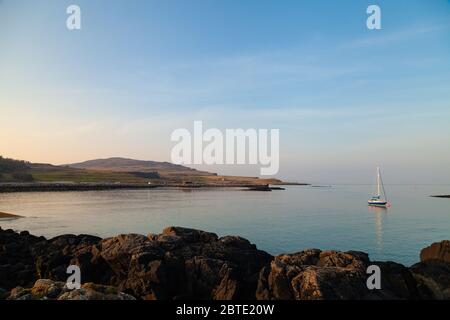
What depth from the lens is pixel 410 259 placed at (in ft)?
112

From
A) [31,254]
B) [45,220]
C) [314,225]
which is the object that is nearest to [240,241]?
[31,254]

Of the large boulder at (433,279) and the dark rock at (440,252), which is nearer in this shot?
the large boulder at (433,279)

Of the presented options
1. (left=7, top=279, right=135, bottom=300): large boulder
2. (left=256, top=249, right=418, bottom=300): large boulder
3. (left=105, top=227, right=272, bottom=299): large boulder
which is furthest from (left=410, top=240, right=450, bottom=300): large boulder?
(left=7, top=279, right=135, bottom=300): large boulder

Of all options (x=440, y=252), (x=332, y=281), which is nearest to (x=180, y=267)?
(x=332, y=281)

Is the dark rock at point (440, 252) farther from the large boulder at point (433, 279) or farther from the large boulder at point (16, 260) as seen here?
the large boulder at point (16, 260)

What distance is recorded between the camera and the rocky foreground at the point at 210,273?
16766 mm

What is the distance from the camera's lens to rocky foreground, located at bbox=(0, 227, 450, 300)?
55.0 ft

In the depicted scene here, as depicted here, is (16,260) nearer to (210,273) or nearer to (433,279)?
(210,273)

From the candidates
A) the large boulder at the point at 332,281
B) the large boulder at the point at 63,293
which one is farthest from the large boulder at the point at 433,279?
the large boulder at the point at 63,293

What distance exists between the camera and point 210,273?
806 inches

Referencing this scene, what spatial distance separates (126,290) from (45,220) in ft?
151

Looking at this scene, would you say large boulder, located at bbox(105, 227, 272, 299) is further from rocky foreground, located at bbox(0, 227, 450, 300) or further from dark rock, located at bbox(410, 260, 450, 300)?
dark rock, located at bbox(410, 260, 450, 300)

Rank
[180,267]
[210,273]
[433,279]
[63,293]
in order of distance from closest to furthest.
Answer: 1. [63,293]
2. [433,279]
3. [210,273]
4. [180,267]
